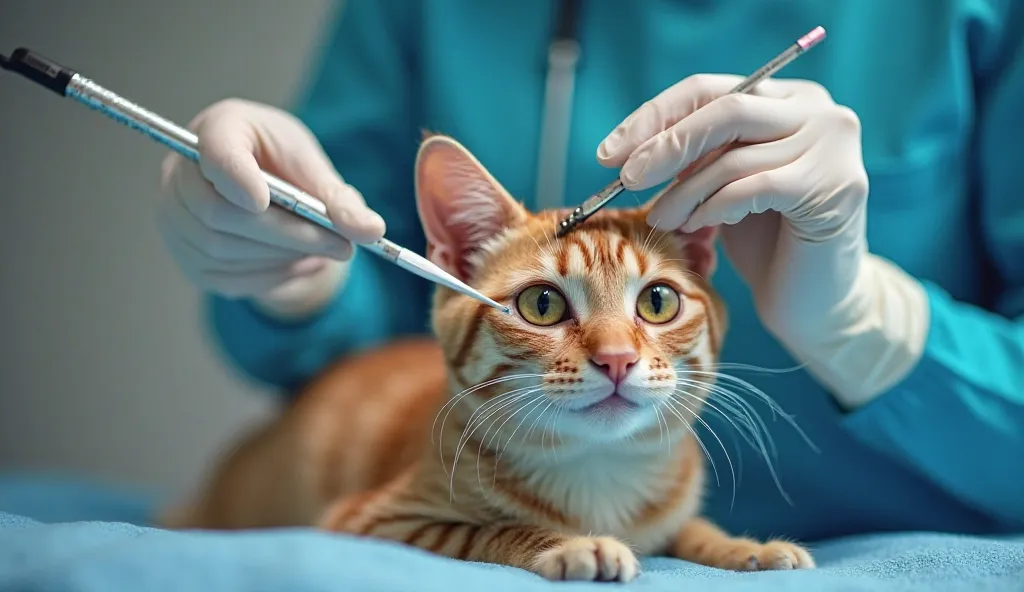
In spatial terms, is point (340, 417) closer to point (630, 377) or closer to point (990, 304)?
point (630, 377)

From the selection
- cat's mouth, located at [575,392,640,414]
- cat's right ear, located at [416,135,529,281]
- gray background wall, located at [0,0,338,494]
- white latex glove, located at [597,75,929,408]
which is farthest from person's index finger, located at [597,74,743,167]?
gray background wall, located at [0,0,338,494]

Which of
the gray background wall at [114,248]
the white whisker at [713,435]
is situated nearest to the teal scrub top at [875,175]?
the white whisker at [713,435]

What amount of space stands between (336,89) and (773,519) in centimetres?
101

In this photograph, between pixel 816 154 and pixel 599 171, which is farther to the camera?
pixel 599 171

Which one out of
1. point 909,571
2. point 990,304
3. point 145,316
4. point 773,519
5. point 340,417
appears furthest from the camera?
point 145,316

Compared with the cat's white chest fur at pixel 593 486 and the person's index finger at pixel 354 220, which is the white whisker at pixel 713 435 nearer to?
the cat's white chest fur at pixel 593 486

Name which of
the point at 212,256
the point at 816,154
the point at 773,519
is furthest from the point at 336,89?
the point at 773,519

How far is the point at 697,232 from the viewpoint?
949mm

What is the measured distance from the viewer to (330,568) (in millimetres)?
599

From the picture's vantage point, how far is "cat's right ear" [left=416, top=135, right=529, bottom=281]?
0.89m

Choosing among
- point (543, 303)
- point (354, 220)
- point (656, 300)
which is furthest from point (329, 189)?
point (656, 300)

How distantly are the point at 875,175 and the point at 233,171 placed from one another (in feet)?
2.71

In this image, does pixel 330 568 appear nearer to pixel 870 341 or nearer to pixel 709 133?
pixel 709 133

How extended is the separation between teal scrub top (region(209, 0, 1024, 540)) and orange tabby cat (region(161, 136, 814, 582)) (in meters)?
0.18
